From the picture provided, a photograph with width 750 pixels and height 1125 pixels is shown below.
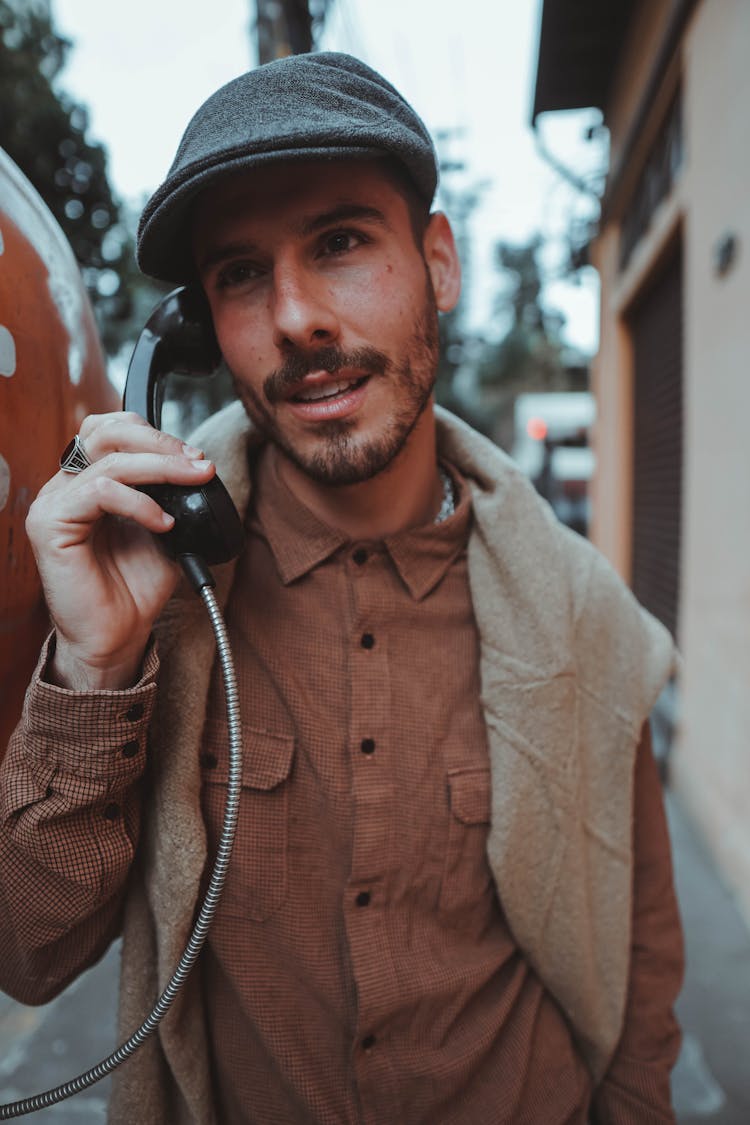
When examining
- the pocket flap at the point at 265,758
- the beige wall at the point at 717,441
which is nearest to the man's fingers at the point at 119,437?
the pocket flap at the point at 265,758

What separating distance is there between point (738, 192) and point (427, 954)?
334 centimetres

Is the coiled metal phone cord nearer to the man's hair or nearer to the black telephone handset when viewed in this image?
the black telephone handset

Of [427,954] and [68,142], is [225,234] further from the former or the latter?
[68,142]

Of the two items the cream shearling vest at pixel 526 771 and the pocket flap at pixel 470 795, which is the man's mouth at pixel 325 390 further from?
the pocket flap at pixel 470 795

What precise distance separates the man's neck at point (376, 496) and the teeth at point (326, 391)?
167mm

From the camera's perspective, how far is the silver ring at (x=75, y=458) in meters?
1.01

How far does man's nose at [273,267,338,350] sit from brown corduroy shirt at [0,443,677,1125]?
1.02 feet

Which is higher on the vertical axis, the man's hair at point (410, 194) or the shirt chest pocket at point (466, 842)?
the man's hair at point (410, 194)

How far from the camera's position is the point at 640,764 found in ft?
5.03

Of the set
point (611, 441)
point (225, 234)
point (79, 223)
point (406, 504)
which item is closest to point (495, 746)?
point (406, 504)

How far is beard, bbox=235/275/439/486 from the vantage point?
1.24 m

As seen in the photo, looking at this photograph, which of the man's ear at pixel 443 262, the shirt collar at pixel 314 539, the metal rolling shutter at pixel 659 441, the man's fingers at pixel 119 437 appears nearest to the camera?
the man's fingers at pixel 119 437

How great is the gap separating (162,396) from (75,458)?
1.26ft

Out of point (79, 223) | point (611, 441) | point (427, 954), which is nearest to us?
point (427, 954)
